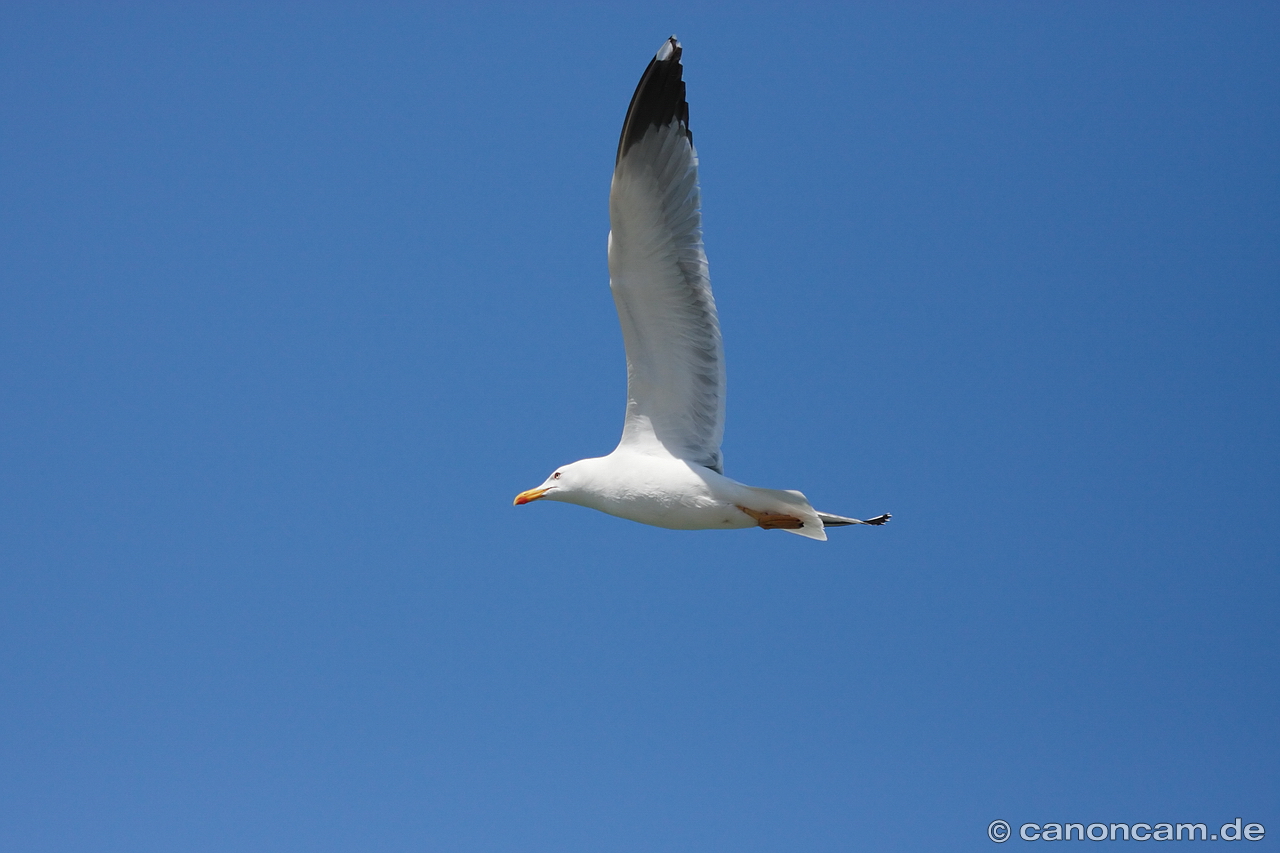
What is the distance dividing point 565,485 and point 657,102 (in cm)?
254

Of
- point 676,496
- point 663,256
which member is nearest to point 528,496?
point 676,496

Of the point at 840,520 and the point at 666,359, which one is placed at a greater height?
the point at 666,359

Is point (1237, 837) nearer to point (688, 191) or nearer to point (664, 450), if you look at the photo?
point (664, 450)

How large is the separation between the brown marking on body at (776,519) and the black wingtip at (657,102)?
2.37 m

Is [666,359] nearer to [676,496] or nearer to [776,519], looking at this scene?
[676,496]

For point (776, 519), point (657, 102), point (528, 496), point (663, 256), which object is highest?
point (657, 102)

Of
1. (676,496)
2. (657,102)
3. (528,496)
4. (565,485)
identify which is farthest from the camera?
(528,496)

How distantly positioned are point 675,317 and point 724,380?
590 millimetres

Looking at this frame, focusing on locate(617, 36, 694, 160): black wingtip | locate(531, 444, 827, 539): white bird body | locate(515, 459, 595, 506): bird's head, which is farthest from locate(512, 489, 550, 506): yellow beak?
locate(617, 36, 694, 160): black wingtip

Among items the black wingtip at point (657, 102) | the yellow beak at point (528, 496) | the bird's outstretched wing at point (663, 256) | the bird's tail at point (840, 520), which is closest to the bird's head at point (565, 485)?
the yellow beak at point (528, 496)

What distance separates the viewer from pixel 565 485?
9625 millimetres

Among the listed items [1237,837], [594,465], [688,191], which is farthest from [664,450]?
[1237,837]

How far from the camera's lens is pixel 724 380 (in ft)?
31.1

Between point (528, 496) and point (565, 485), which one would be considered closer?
point (565, 485)
